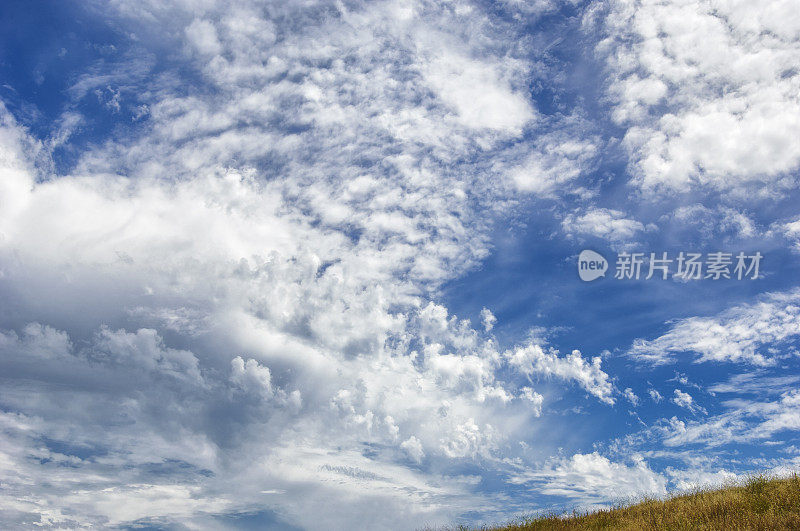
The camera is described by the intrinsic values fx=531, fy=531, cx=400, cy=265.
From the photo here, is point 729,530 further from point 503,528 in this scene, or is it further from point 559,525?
point 503,528

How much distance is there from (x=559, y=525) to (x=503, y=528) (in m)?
2.54

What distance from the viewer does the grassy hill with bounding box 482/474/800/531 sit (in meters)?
16.7

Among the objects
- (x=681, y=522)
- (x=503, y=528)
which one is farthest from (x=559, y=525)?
(x=681, y=522)

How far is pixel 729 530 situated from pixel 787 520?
166 cm

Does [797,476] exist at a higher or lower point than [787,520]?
higher

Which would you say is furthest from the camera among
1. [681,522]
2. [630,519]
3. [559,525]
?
[559,525]

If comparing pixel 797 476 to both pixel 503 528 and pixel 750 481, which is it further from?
pixel 503 528

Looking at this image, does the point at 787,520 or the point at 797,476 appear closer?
the point at 787,520

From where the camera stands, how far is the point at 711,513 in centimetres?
1862

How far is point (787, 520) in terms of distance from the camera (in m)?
15.9

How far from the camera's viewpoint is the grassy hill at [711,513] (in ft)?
54.9

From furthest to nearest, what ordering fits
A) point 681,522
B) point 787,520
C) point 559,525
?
A: point 559,525 → point 681,522 → point 787,520

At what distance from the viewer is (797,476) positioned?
2069cm

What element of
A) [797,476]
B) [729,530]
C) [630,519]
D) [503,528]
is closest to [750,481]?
[797,476]
